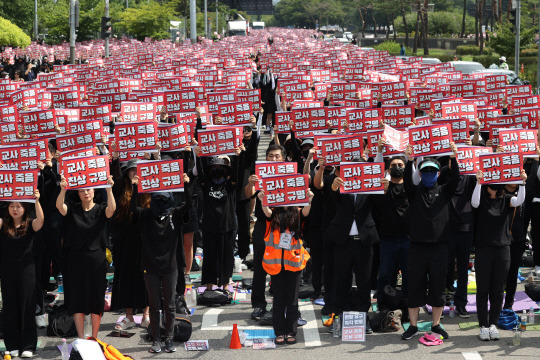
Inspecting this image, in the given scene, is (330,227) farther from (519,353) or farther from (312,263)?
(519,353)

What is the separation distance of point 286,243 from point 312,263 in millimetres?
1663

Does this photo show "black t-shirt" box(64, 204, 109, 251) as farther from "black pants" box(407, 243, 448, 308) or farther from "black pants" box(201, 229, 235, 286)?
"black pants" box(407, 243, 448, 308)

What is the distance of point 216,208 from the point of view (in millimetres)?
11969

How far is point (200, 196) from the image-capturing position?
1274 centimetres

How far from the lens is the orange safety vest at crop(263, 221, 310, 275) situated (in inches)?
409

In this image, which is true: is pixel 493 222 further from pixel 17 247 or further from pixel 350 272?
pixel 17 247

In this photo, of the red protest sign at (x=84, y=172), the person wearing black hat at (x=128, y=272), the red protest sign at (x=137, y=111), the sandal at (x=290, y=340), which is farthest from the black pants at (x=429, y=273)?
the red protest sign at (x=137, y=111)

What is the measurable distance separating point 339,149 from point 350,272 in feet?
5.08

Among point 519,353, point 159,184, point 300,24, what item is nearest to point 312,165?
point 159,184

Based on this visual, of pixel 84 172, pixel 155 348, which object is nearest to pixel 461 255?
pixel 155 348

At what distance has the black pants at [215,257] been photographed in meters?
12.1

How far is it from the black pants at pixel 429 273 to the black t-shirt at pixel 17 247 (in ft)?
13.5

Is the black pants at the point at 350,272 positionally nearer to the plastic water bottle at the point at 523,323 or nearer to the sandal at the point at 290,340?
the sandal at the point at 290,340

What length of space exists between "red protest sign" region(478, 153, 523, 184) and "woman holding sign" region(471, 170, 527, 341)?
0.31 feet
